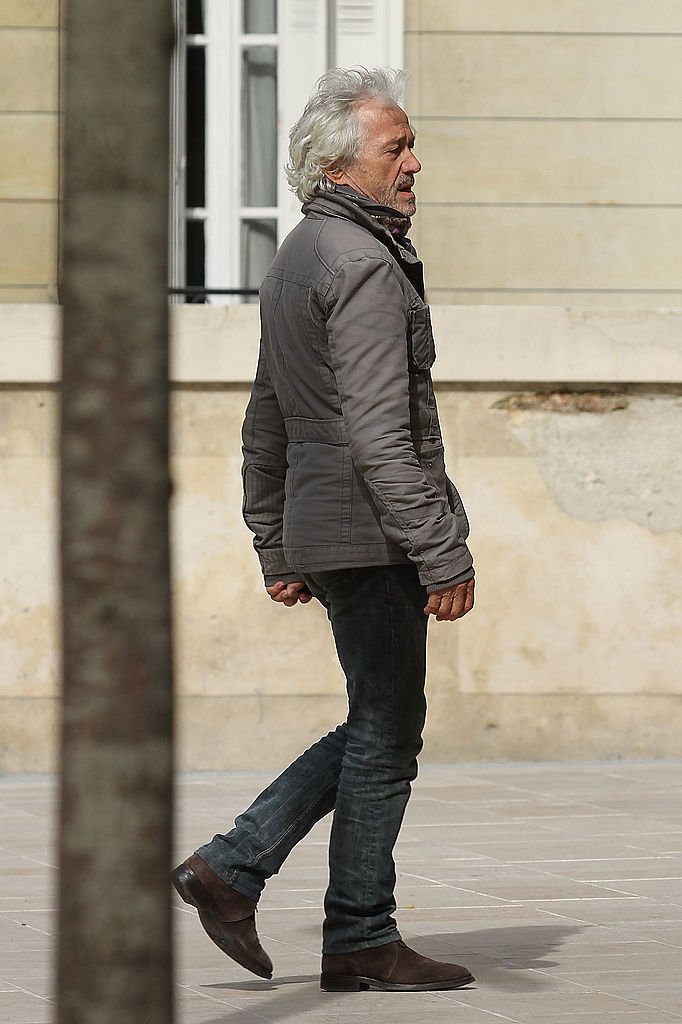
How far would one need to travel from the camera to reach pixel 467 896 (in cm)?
525

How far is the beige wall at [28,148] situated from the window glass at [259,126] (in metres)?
0.82

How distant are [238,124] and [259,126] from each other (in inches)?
3.3

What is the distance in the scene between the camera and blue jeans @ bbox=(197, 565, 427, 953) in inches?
159

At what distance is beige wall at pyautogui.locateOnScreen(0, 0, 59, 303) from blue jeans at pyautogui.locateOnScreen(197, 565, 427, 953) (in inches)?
153

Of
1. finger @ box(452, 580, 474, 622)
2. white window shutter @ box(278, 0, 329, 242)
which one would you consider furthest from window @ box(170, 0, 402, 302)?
finger @ box(452, 580, 474, 622)

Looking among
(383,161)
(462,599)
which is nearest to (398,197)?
(383,161)

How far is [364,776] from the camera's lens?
4.08 meters

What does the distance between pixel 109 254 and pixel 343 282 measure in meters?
2.08

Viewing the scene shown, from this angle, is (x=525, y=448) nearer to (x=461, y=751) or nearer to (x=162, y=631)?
(x=461, y=751)

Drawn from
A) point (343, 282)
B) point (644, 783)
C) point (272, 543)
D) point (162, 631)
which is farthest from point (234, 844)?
point (644, 783)

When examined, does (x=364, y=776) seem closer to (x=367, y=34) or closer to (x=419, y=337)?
(x=419, y=337)

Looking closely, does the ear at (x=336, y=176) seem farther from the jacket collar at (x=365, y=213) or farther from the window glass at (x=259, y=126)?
the window glass at (x=259, y=126)

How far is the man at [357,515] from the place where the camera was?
3957 mm

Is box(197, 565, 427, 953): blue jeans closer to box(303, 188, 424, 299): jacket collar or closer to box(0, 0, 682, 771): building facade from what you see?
box(303, 188, 424, 299): jacket collar
